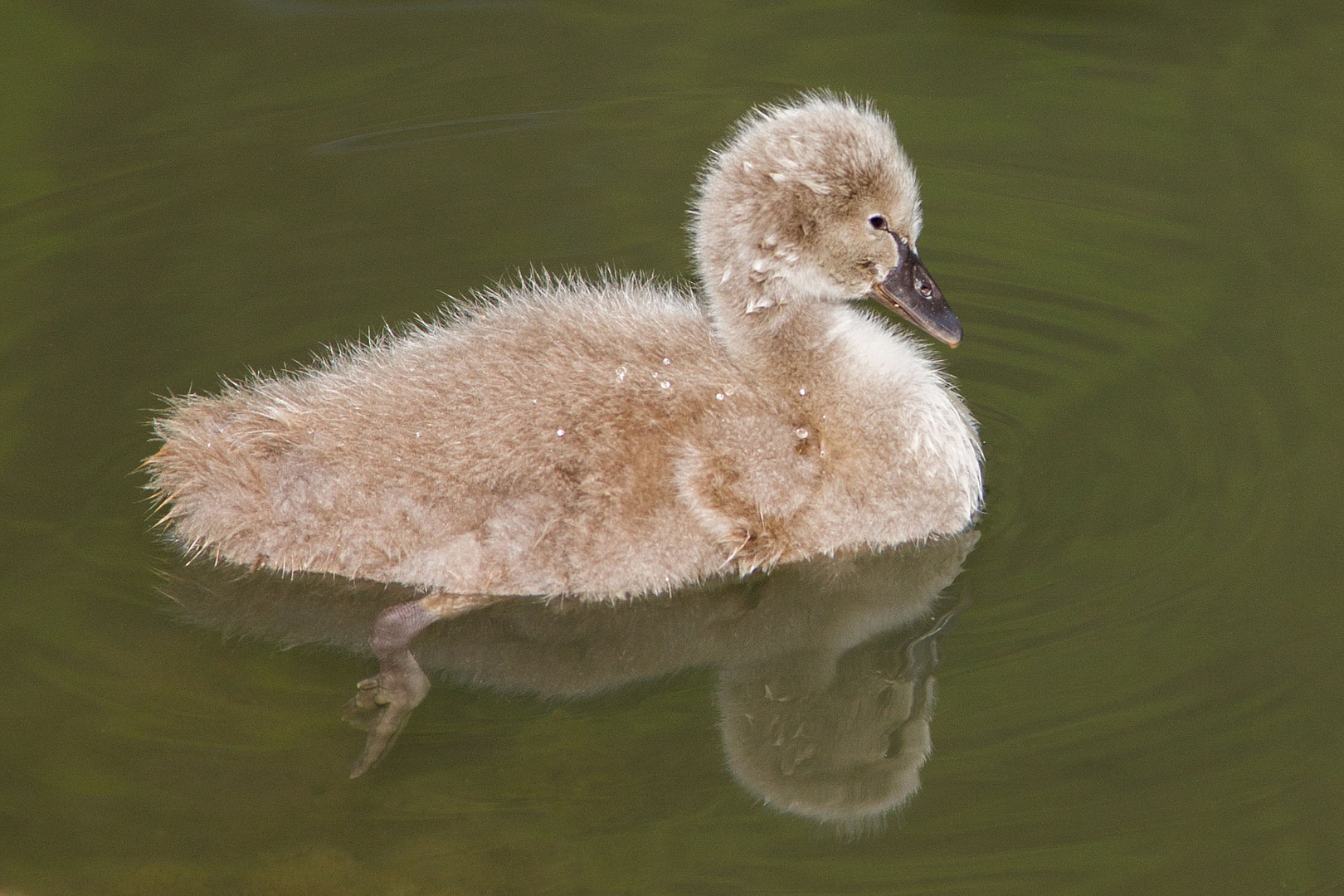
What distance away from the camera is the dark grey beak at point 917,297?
4.83 metres

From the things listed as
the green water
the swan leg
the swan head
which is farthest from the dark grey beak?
the swan leg

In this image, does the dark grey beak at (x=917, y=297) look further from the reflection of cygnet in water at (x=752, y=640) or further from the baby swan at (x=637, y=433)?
the reflection of cygnet in water at (x=752, y=640)

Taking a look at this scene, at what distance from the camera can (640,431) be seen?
4555 millimetres

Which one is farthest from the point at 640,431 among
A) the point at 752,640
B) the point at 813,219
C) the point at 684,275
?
the point at 684,275

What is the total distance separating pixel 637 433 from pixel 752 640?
67cm

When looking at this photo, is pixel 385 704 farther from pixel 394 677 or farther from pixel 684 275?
pixel 684 275

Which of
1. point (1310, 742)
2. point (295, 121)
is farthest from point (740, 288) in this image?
point (295, 121)

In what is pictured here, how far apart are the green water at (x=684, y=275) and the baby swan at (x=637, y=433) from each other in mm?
221

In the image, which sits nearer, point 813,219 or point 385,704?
point 385,704

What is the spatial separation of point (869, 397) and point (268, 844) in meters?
2.12

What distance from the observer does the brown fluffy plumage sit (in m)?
4.51

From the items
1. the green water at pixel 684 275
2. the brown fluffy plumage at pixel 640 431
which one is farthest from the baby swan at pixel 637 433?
the green water at pixel 684 275

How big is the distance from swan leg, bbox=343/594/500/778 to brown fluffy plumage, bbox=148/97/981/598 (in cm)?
7

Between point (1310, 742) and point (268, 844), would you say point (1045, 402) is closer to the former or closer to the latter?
point (1310, 742)
